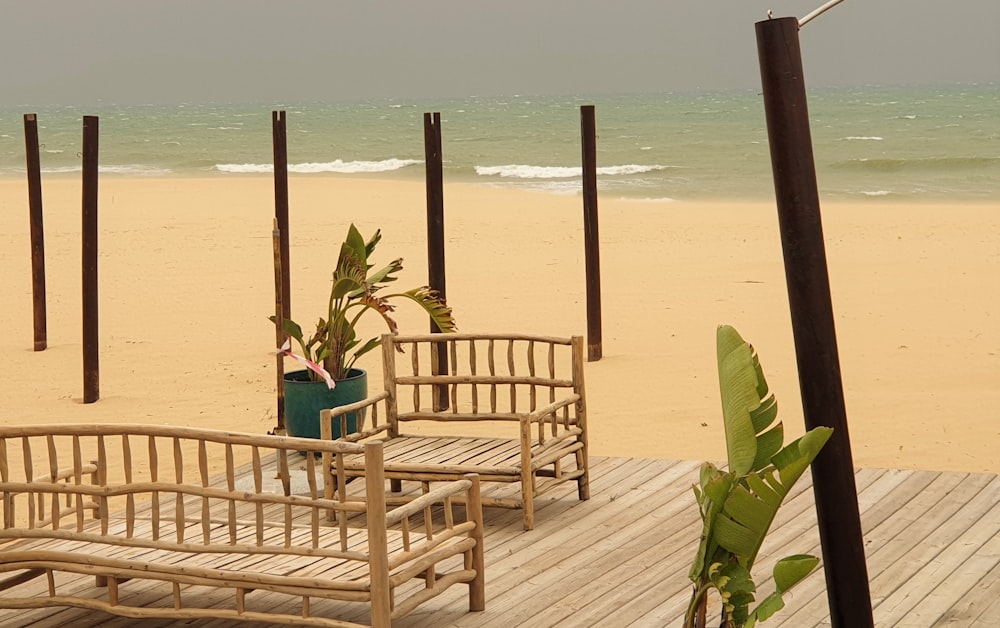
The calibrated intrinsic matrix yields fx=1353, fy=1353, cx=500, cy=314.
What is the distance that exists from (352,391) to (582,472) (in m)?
1.64

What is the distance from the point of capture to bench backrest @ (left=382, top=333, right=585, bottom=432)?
7.37 metres

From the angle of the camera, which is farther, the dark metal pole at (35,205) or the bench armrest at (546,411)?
the dark metal pole at (35,205)

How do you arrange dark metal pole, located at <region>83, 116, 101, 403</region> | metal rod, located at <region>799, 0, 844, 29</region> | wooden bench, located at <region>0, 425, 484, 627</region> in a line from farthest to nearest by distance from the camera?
dark metal pole, located at <region>83, 116, 101, 403</region>, wooden bench, located at <region>0, 425, 484, 627</region>, metal rod, located at <region>799, 0, 844, 29</region>

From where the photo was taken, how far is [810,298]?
12.2ft

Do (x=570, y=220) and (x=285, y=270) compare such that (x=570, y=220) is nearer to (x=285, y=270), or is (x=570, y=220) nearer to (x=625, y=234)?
(x=625, y=234)

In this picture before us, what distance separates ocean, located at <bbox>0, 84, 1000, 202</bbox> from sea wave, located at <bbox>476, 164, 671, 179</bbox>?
0.06 m

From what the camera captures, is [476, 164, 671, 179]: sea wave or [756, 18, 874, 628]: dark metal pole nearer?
[756, 18, 874, 628]: dark metal pole

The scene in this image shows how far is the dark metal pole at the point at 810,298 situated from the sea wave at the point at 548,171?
119 feet

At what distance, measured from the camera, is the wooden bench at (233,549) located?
4770 mm

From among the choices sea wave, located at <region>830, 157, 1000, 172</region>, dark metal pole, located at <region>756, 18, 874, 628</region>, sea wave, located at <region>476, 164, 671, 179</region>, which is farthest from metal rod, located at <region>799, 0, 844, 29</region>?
sea wave, located at <region>830, 157, 1000, 172</region>

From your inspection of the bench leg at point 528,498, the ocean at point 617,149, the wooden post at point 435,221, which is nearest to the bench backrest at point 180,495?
the bench leg at point 528,498

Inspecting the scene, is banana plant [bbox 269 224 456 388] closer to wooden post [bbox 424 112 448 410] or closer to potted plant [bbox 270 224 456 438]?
potted plant [bbox 270 224 456 438]

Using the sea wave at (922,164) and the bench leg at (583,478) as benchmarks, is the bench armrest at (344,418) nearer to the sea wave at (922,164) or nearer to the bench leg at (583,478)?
the bench leg at (583,478)

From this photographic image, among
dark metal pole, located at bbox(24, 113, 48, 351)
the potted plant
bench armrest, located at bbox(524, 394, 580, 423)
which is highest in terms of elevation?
dark metal pole, located at bbox(24, 113, 48, 351)
